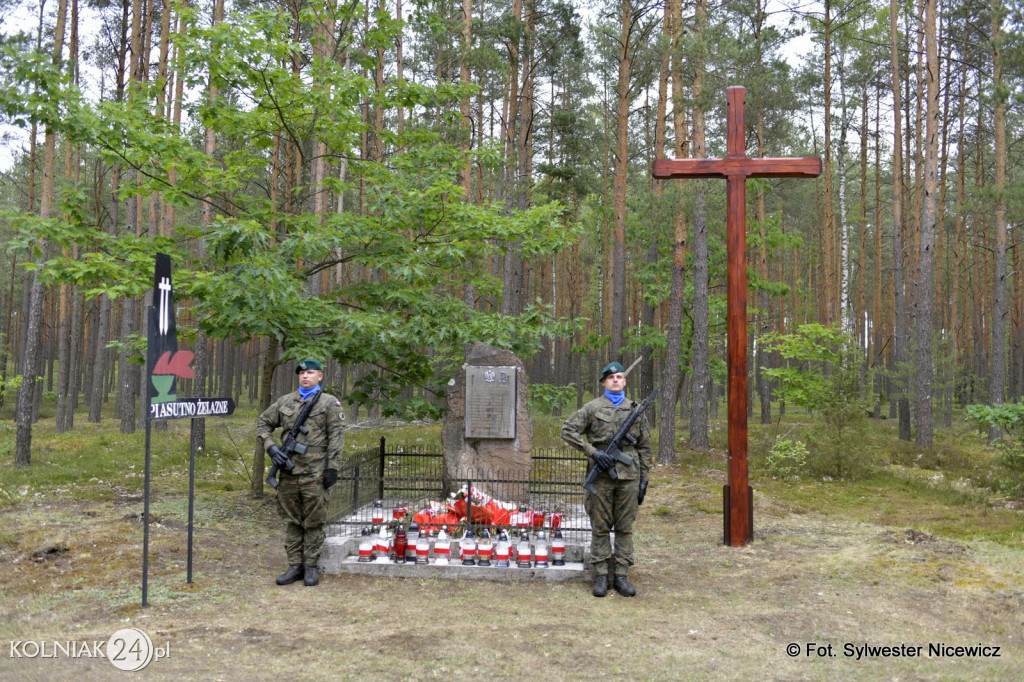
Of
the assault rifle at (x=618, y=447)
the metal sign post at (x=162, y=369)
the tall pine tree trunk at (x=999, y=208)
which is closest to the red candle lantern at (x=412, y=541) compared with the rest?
the assault rifle at (x=618, y=447)

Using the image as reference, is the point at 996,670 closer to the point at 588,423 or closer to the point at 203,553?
the point at 588,423

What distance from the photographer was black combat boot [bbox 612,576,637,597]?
6680 millimetres

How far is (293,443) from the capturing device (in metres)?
6.86

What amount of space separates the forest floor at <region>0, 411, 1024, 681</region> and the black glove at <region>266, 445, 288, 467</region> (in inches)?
45.6

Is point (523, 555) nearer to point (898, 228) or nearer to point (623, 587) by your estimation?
point (623, 587)

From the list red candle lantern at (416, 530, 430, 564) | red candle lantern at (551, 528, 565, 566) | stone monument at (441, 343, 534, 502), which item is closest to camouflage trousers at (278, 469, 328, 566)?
red candle lantern at (416, 530, 430, 564)

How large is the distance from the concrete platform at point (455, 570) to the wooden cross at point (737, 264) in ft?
7.37

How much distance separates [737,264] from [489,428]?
3915 millimetres

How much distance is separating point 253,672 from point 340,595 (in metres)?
1.86

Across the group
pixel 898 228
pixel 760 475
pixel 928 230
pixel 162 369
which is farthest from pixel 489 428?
pixel 898 228

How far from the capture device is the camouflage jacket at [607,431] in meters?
6.80

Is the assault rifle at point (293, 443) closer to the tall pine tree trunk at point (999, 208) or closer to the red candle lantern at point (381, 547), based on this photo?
the red candle lantern at point (381, 547)

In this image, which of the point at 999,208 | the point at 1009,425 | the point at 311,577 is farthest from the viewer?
the point at 999,208

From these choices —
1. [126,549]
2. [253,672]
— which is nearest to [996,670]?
[253,672]
